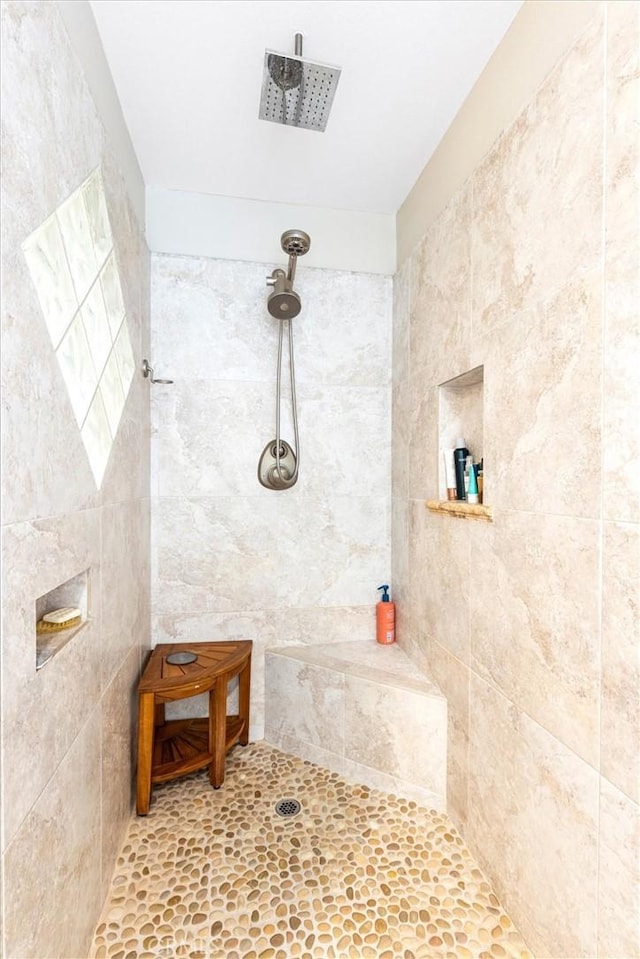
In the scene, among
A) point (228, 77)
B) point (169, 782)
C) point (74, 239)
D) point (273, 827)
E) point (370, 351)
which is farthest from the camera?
point (370, 351)

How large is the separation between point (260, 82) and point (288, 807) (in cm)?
226

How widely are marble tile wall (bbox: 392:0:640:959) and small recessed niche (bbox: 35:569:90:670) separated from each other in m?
1.02

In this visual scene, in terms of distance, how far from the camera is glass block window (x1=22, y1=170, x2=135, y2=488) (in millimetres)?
880

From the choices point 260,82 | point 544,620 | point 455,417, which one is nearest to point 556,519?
point 544,620

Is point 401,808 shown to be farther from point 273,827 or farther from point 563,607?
point 563,607

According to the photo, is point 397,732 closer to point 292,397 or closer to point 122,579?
point 122,579

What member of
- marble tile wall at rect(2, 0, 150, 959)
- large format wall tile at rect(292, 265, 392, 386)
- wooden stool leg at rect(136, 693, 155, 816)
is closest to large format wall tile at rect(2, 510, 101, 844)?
marble tile wall at rect(2, 0, 150, 959)

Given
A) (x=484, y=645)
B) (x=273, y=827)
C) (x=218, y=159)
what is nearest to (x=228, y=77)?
(x=218, y=159)

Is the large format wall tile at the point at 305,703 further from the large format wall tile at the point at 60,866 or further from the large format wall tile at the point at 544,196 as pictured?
the large format wall tile at the point at 544,196

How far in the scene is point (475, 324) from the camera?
4.32 feet

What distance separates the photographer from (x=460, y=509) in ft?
4.43

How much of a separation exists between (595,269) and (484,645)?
3.09 feet

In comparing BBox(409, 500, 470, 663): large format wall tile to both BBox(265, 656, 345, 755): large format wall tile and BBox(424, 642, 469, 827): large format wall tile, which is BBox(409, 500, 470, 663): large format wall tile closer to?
BBox(424, 642, 469, 827): large format wall tile

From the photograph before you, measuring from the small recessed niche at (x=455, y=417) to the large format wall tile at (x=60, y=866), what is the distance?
126cm
